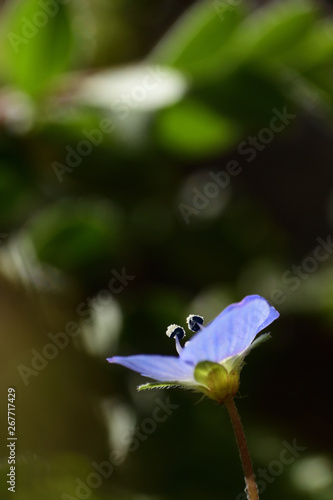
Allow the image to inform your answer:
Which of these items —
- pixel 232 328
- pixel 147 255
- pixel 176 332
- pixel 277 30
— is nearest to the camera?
→ pixel 232 328

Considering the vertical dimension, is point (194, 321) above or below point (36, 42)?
below

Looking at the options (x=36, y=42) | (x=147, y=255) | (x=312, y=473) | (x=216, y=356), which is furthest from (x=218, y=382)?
(x=147, y=255)

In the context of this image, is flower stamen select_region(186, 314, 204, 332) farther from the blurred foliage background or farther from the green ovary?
the blurred foliage background

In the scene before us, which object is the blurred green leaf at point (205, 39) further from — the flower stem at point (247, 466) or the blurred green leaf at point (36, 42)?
the flower stem at point (247, 466)

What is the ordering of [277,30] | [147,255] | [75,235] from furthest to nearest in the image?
[147,255] → [75,235] → [277,30]

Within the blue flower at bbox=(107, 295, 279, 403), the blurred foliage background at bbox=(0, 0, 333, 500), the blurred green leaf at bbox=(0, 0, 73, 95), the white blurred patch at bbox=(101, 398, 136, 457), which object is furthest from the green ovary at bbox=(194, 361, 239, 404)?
the blurred green leaf at bbox=(0, 0, 73, 95)

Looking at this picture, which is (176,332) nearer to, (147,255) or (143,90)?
(143,90)

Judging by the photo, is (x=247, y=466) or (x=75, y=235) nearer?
(x=247, y=466)
